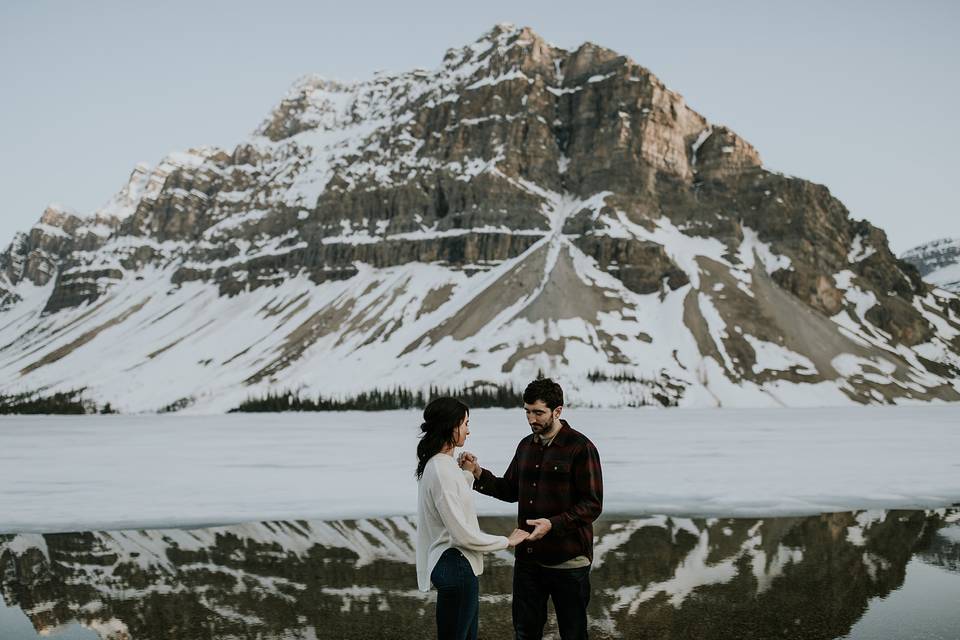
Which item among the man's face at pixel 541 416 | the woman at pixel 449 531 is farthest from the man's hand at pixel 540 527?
the man's face at pixel 541 416

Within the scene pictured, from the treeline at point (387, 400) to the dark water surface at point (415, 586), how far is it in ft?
456

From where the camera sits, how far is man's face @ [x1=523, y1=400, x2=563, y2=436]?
8523 millimetres

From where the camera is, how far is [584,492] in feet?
27.7

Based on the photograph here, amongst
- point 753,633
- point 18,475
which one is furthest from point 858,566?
point 18,475

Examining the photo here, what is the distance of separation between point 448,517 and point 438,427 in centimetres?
86

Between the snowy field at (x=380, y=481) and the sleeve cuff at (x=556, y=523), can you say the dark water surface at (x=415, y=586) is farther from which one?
the sleeve cuff at (x=556, y=523)

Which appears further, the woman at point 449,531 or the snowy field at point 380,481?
the snowy field at point 380,481

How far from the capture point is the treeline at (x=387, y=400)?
163500 millimetres

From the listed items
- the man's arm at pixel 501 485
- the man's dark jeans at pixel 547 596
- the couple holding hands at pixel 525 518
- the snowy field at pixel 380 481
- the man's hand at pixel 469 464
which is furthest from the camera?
the snowy field at pixel 380 481

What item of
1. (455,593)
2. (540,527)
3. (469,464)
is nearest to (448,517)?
(455,593)

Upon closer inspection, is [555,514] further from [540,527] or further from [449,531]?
[449,531]

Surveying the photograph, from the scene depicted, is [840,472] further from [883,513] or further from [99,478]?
[99,478]

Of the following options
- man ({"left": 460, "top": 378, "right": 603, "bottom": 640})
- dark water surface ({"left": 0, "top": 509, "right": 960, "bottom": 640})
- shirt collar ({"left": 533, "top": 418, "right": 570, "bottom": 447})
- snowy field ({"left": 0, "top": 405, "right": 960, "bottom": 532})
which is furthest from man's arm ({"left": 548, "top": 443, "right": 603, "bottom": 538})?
snowy field ({"left": 0, "top": 405, "right": 960, "bottom": 532})

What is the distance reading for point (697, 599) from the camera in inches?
494
